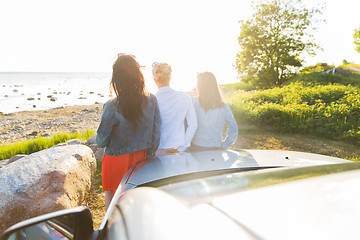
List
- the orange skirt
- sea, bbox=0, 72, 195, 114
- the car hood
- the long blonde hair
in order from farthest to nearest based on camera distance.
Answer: sea, bbox=0, 72, 195, 114 → the long blonde hair → the orange skirt → the car hood

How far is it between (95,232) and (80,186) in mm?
2925

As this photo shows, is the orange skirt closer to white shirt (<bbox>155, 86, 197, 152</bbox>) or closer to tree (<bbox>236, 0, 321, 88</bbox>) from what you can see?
white shirt (<bbox>155, 86, 197, 152</bbox>)

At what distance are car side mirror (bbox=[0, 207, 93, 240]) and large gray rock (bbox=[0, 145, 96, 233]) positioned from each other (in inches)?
77.0

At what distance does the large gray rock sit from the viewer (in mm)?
2887

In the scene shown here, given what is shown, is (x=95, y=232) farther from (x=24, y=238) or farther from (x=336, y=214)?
(x=336, y=214)

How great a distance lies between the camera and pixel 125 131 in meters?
2.51

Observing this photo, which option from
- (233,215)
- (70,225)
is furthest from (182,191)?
(70,225)

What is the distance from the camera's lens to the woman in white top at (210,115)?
357 centimetres

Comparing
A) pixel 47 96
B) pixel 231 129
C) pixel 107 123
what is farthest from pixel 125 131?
pixel 47 96

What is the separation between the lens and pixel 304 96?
444 inches

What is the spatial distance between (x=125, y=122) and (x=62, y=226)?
1.39m

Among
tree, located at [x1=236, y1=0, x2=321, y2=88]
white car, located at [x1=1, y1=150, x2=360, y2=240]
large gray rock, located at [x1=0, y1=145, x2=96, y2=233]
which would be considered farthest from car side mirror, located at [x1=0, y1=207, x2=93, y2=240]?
tree, located at [x1=236, y1=0, x2=321, y2=88]

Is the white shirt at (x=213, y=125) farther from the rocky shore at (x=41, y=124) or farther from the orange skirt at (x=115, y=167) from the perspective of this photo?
the rocky shore at (x=41, y=124)

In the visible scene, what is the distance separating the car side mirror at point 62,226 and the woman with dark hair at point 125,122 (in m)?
1.23
